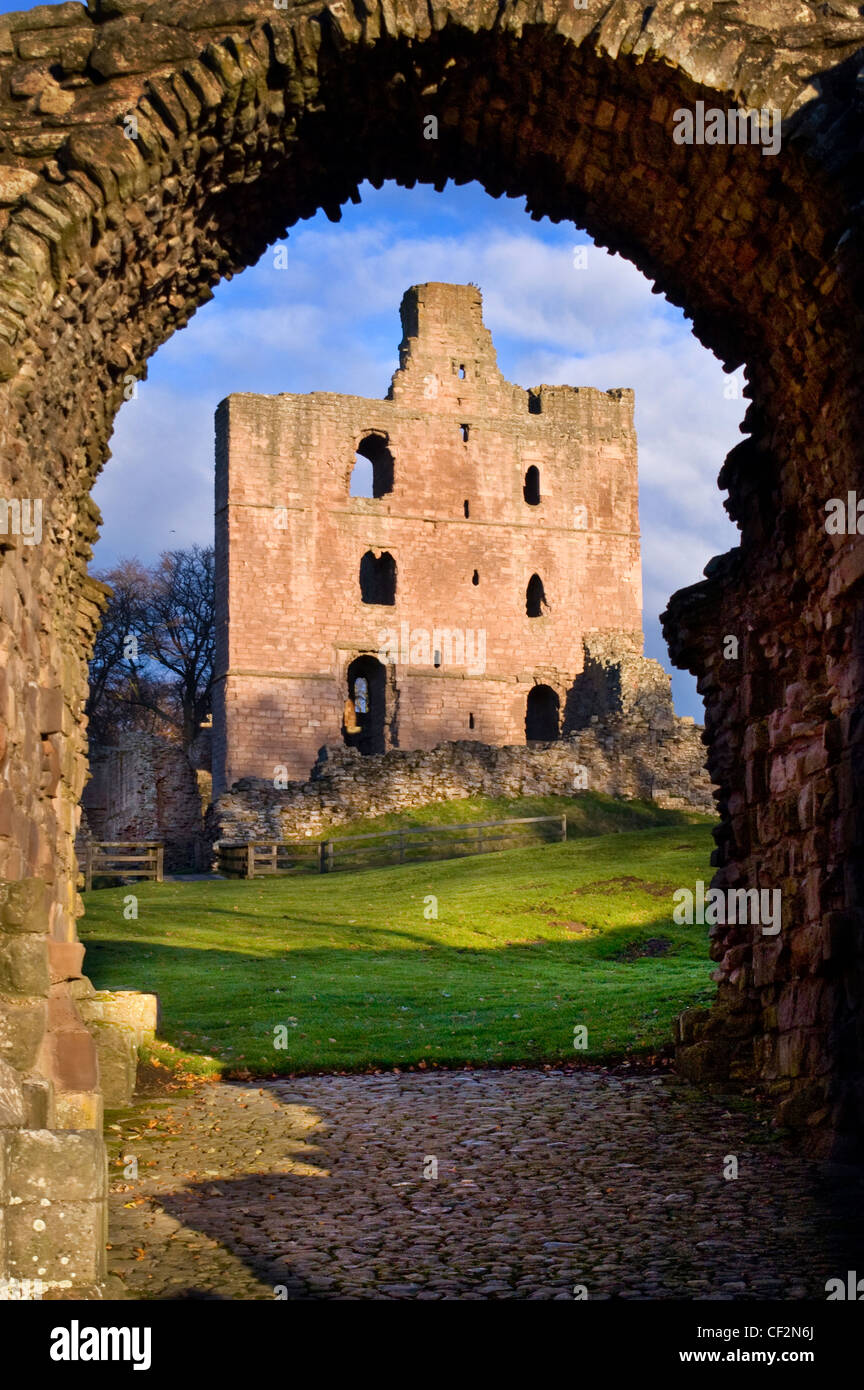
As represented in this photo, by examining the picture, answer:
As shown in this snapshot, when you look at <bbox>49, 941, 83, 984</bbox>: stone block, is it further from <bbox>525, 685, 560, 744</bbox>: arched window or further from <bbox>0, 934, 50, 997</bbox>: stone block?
<bbox>525, 685, 560, 744</bbox>: arched window

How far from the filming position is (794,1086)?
24.7 feet

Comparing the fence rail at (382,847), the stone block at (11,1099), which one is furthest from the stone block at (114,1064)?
the fence rail at (382,847)

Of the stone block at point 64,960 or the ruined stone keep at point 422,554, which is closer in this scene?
the stone block at point 64,960

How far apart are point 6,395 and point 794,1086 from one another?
571 centimetres

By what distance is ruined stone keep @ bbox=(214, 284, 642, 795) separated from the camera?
38.6 m

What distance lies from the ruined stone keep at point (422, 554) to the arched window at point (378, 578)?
0.09m

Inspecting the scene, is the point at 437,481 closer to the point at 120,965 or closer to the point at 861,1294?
the point at 120,965

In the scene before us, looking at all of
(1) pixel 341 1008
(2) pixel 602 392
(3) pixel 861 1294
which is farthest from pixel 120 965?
(2) pixel 602 392
